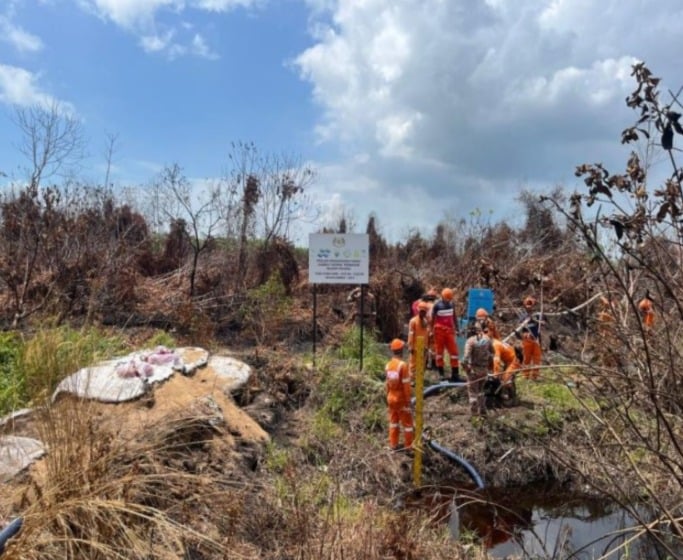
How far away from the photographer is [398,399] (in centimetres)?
868

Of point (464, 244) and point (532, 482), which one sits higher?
point (464, 244)

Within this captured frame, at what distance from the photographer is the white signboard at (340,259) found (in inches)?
479

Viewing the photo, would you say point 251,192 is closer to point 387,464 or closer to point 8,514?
point 387,464

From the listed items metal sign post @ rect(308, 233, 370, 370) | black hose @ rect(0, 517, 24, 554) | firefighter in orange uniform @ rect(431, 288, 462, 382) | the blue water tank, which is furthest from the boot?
Answer: black hose @ rect(0, 517, 24, 554)

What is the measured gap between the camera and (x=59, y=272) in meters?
15.6

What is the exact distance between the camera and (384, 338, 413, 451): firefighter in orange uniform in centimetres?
858

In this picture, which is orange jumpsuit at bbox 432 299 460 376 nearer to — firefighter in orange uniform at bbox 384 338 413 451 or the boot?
the boot

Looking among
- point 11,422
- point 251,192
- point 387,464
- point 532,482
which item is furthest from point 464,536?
point 251,192

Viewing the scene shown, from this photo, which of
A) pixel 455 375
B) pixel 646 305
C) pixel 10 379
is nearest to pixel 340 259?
pixel 455 375

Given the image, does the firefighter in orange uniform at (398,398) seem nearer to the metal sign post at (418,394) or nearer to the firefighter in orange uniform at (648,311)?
the metal sign post at (418,394)

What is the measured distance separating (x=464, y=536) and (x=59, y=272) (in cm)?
1275

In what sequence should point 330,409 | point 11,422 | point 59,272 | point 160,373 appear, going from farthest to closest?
point 59,272 → point 330,409 → point 160,373 → point 11,422

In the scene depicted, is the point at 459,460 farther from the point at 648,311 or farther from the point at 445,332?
the point at 648,311

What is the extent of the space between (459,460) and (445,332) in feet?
10.4
